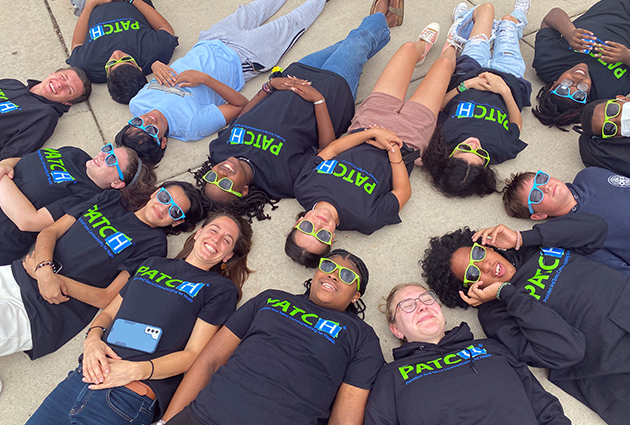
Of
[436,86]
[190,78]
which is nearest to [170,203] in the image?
[190,78]

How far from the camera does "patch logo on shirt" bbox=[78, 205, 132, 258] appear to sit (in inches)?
117

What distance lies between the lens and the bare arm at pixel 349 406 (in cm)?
237

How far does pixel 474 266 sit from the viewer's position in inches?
109

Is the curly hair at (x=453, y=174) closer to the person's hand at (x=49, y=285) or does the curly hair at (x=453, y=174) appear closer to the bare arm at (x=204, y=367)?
the bare arm at (x=204, y=367)

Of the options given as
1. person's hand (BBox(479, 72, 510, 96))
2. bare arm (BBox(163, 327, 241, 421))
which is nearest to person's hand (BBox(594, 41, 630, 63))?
person's hand (BBox(479, 72, 510, 96))

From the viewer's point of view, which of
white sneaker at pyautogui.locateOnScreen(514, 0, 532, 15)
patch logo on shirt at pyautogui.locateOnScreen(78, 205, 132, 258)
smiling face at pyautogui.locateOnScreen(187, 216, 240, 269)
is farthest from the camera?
white sneaker at pyautogui.locateOnScreen(514, 0, 532, 15)

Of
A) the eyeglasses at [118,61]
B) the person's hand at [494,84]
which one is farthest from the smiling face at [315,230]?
the eyeglasses at [118,61]

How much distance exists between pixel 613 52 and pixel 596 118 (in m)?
0.87

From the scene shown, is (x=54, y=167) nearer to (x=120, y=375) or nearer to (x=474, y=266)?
(x=120, y=375)

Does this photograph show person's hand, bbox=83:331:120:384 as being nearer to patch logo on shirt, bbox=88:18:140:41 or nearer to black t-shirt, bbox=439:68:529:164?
black t-shirt, bbox=439:68:529:164

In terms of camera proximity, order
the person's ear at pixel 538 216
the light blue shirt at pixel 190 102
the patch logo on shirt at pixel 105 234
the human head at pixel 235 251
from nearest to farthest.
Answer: the patch logo on shirt at pixel 105 234
the human head at pixel 235 251
the person's ear at pixel 538 216
the light blue shirt at pixel 190 102

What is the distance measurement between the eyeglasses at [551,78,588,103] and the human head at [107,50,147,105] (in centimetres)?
420

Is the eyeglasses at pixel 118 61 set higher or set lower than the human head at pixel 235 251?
higher

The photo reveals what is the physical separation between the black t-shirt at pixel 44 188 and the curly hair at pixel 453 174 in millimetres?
3005
